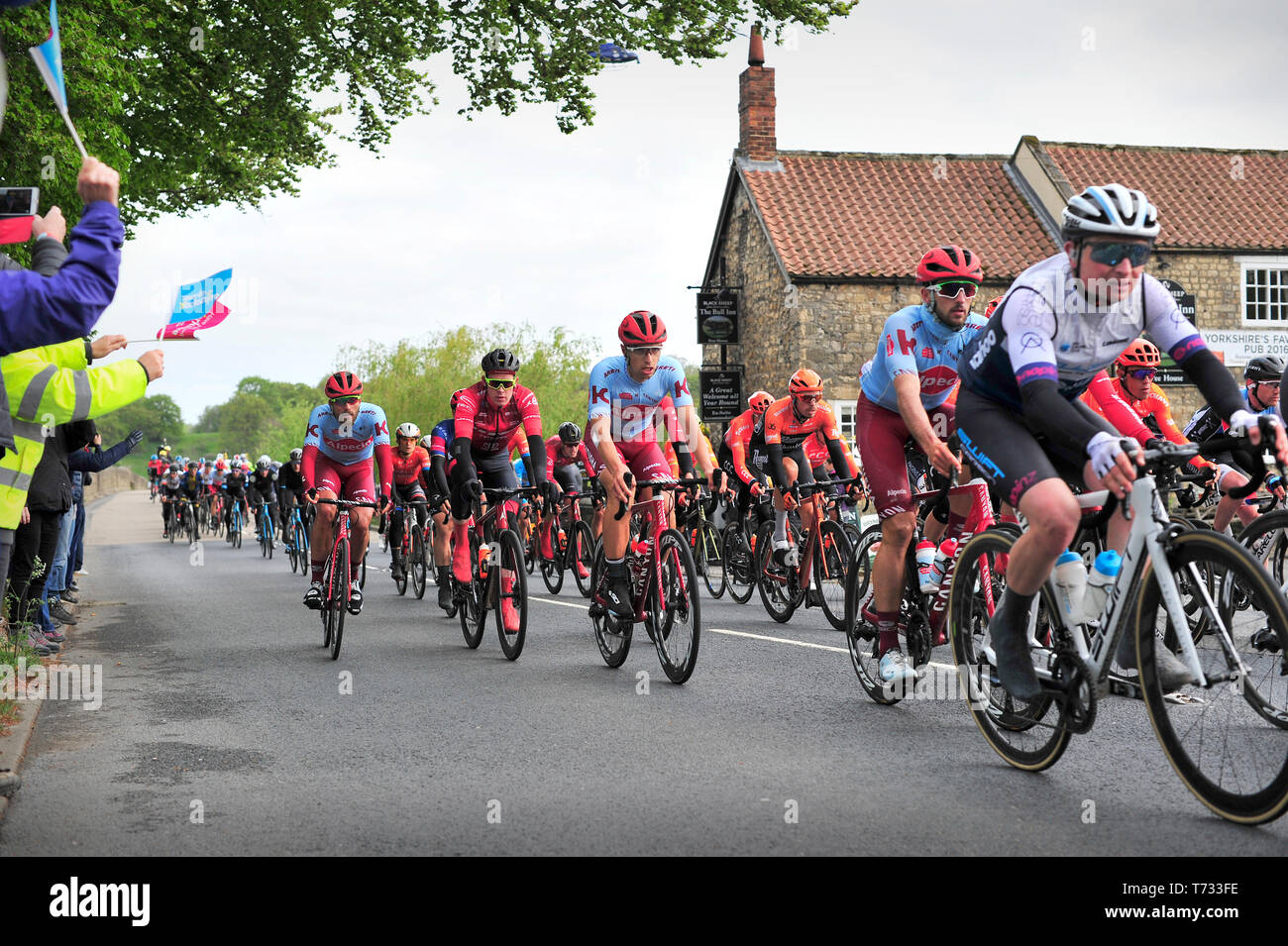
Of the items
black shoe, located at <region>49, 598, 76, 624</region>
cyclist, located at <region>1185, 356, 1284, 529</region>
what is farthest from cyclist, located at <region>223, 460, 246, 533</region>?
cyclist, located at <region>1185, 356, 1284, 529</region>

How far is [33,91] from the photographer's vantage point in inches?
424

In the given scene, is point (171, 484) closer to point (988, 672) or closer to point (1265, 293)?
point (1265, 293)

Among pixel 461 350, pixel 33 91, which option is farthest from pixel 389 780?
pixel 461 350

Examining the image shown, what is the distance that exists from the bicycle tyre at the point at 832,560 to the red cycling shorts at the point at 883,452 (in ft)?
12.5

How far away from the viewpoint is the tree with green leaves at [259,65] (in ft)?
36.0

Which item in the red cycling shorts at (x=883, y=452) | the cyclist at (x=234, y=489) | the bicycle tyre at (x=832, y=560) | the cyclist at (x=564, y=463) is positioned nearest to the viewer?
the red cycling shorts at (x=883, y=452)

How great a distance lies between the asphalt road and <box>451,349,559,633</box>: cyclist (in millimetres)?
1205

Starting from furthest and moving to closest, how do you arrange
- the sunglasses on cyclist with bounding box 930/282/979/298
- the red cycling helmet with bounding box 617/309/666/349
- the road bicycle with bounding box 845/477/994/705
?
the red cycling helmet with bounding box 617/309/666/349
the sunglasses on cyclist with bounding box 930/282/979/298
the road bicycle with bounding box 845/477/994/705

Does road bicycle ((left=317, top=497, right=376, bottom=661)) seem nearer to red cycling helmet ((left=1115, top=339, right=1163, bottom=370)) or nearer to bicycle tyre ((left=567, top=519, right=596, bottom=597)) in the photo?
bicycle tyre ((left=567, top=519, right=596, bottom=597))

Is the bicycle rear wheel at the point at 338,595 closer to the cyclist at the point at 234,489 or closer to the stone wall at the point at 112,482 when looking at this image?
the cyclist at the point at 234,489

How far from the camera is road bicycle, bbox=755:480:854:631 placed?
431 inches

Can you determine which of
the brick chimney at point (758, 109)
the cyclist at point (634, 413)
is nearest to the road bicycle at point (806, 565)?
the cyclist at point (634, 413)

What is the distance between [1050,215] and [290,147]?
22.7m
